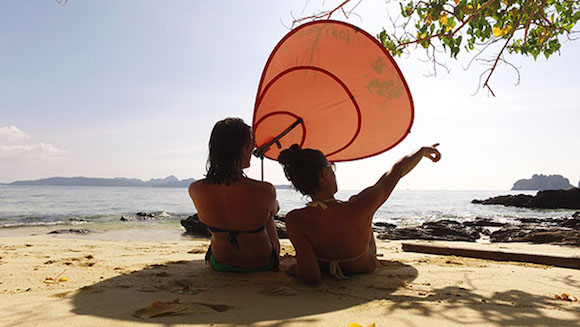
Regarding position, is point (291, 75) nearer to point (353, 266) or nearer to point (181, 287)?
point (353, 266)

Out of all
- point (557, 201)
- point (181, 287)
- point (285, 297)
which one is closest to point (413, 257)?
point (285, 297)

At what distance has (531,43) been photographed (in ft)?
16.1

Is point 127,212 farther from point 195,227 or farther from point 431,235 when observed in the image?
point 431,235

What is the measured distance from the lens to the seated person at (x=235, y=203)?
8.54 feet

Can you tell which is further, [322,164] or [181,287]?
[322,164]

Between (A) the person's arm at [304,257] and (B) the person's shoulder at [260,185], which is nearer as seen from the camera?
(A) the person's arm at [304,257]

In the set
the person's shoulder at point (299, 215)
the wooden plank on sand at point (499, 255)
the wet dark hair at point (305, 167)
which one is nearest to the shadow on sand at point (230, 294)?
the person's shoulder at point (299, 215)

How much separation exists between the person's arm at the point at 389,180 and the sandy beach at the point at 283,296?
1.77 feet

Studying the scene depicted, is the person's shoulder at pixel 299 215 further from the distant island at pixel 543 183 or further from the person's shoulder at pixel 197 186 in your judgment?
the distant island at pixel 543 183

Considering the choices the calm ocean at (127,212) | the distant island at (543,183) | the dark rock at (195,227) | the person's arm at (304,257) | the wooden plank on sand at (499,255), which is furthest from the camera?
the distant island at (543,183)

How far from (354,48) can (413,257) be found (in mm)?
2358

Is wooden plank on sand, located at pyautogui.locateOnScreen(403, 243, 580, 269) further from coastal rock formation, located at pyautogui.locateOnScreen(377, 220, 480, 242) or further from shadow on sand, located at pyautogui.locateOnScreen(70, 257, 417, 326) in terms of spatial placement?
coastal rock formation, located at pyautogui.locateOnScreen(377, 220, 480, 242)

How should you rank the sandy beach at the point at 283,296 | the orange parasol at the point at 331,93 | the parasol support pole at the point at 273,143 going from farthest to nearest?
the parasol support pole at the point at 273,143 < the orange parasol at the point at 331,93 < the sandy beach at the point at 283,296

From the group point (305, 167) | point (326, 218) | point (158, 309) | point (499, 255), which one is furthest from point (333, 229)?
point (499, 255)
